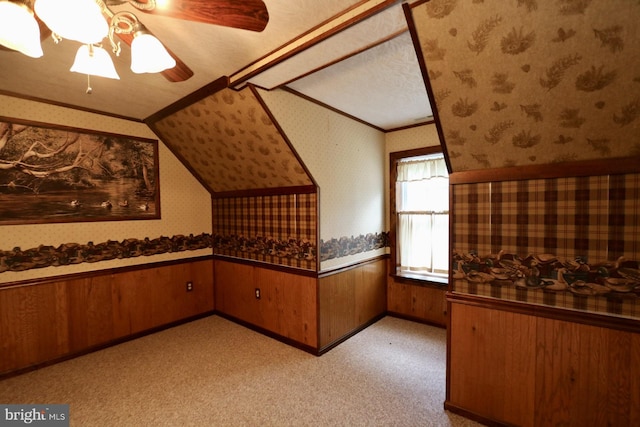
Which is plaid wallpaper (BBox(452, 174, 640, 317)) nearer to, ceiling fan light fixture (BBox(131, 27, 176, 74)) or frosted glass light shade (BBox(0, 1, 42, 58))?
ceiling fan light fixture (BBox(131, 27, 176, 74))

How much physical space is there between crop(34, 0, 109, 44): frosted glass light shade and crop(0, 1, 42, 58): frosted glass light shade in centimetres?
6

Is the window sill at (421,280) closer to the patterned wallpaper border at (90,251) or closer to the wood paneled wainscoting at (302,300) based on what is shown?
the wood paneled wainscoting at (302,300)

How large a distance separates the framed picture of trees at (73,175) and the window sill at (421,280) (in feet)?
10.1

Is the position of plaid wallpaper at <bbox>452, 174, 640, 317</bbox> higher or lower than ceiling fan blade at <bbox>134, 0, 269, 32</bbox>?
lower

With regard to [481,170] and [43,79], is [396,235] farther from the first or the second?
[43,79]

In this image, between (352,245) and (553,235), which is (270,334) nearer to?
(352,245)

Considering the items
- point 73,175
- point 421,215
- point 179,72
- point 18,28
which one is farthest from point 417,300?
point 73,175

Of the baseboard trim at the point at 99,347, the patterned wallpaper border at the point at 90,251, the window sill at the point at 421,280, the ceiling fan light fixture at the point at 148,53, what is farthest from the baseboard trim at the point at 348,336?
the ceiling fan light fixture at the point at 148,53

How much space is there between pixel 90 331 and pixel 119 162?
5.79 ft

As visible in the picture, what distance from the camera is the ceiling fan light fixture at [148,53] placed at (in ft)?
3.68

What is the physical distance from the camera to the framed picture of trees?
245cm

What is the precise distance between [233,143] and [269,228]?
39.6 inches

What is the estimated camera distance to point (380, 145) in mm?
3643

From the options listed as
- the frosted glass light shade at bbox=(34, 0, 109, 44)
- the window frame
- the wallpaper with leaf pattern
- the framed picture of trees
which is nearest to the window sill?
the window frame
